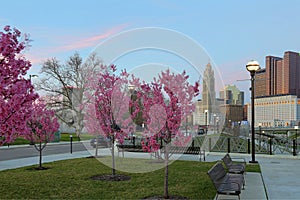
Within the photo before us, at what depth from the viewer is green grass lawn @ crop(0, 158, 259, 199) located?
312 inches

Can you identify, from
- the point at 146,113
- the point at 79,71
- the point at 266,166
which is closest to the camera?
the point at 146,113

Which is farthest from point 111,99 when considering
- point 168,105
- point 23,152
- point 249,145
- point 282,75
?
point 282,75

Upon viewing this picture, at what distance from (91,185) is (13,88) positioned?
439cm

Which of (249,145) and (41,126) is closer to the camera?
(41,126)

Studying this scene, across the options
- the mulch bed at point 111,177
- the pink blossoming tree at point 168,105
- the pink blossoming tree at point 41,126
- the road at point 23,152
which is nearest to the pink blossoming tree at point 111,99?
the mulch bed at point 111,177

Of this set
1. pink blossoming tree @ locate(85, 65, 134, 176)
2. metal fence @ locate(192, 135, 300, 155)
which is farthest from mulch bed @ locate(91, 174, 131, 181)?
metal fence @ locate(192, 135, 300, 155)

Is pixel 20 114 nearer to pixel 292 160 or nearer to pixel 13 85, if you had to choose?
pixel 13 85

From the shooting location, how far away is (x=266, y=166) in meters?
13.5

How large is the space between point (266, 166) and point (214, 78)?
4.74 metres

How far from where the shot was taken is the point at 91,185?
9.09 metres

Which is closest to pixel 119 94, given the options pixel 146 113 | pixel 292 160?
pixel 146 113

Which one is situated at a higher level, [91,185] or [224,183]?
[224,183]

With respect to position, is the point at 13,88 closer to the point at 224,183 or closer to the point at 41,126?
the point at 224,183

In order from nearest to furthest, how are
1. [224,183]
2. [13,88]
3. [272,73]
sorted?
[13,88] < [224,183] < [272,73]
